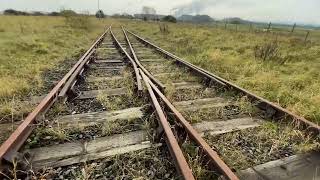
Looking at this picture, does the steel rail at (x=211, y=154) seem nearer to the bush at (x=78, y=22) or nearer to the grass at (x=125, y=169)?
the grass at (x=125, y=169)

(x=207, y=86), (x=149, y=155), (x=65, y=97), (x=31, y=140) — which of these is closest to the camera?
(x=149, y=155)

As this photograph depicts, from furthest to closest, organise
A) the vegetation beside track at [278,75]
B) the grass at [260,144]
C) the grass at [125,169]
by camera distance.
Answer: the vegetation beside track at [278,75] → the grass at [260,144] → the grass at [125,169]

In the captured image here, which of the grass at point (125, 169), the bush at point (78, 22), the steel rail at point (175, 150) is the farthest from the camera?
the bush at point (78, 22)

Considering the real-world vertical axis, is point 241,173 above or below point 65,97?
below

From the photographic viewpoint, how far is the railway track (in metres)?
2.99

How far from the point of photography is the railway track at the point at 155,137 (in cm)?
299

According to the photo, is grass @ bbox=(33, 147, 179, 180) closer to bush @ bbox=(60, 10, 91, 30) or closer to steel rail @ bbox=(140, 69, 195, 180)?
steel rail @ bbox=(140, 69, 195, 180)

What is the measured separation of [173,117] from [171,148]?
1004 millimetres

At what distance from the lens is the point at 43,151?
3.36m

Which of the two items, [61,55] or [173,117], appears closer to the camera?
[173,117]

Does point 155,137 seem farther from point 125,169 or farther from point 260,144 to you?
point 260,144

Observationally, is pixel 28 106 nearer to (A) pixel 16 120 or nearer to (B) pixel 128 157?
(A) pixel 16 120

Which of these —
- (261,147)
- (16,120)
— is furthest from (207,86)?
(16,120)

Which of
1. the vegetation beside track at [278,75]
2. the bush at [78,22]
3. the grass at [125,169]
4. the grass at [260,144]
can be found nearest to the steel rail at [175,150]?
the grass at [125,169]
